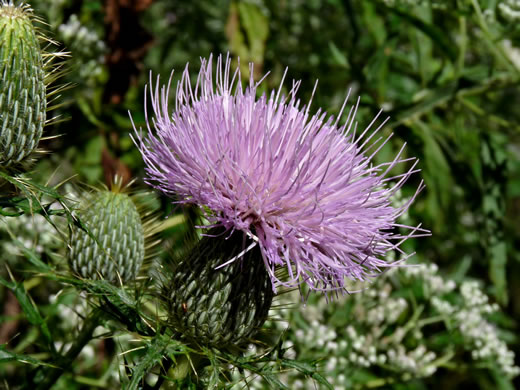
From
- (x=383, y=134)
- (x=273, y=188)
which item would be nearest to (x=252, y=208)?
(x=273, y=188)

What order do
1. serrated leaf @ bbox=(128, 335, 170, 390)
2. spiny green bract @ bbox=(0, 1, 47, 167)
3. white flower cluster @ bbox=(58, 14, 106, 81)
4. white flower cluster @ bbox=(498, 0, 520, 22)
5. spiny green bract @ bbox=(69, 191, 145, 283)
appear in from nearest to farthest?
serrated leaf @ bbox=(128, 335, 170, 390)
spiny green bract @ bbox=(0, 1, 47, 167)
spiny green bract @ bbox=(69, 191, 145, 283)
white flower cluster @ bbox=(498, 0, 520, 22)
white flower cluster @ bbox=(58, 14, 106, 81)

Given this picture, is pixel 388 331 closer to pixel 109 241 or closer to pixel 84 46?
pixel 109 241

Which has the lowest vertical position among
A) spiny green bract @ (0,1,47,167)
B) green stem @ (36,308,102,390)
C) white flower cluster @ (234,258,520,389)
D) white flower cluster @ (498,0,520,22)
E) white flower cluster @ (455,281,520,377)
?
green stem @ (36,308,102,390)

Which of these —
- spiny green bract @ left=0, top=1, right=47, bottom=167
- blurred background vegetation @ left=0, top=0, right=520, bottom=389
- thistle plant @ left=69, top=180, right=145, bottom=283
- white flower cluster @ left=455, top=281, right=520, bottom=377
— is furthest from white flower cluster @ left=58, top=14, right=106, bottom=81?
white flower cluster @ left=455, top=281, right=520, bottom=377

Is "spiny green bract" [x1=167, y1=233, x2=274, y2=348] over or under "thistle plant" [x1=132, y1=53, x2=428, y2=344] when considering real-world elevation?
under

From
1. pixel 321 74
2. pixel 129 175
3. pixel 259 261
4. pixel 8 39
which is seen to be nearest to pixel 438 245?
pixel 321 74

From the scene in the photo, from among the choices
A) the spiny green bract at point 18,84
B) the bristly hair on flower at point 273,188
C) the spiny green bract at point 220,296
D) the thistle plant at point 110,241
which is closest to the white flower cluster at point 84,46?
the thistle plant at point 110,241

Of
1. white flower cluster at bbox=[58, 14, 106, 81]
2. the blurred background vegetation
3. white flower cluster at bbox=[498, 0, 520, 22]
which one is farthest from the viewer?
white flower cluster at bbox=[58, 14, 106, 81]

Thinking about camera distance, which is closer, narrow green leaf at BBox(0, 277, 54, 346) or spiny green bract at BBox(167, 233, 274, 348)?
spiny green bract at BBox(167, 233, 274, 348)

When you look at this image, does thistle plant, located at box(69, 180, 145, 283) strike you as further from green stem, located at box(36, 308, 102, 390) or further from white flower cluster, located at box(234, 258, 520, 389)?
white flower cluster, located at box(234, 258, 520, 389)
